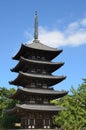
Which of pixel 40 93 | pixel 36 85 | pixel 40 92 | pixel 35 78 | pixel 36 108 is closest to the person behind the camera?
pixel 36 108

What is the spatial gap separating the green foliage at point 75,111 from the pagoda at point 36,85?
458 centimetres

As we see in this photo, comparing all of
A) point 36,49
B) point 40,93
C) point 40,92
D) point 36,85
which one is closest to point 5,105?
point 36,85

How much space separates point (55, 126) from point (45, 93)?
551 centimetres

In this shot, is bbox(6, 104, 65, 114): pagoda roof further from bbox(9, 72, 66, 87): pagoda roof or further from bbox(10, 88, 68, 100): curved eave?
bbox(9, 72, 66, 87): pagoda roof

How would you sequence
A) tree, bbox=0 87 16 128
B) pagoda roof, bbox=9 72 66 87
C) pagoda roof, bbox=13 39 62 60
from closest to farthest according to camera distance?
1. pagoda roof, bbox=9 72 66 87
2. pagoda roof, bbox=13 39 62 60
3. tree, bbox=0 87 16 128

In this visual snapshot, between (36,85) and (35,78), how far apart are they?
1386 millimetres

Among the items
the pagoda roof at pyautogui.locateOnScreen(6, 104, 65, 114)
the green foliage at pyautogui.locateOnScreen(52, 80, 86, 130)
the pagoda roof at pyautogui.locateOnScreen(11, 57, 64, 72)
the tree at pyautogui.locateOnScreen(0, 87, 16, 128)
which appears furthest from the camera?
the tree at pyautogui.locateOnScreen(0, 87, 16, 128)

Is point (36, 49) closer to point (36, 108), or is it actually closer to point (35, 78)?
point (35, 78)

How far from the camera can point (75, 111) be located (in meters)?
46.6

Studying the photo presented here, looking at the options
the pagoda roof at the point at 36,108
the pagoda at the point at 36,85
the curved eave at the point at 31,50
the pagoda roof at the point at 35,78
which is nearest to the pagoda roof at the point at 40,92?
the pagoda at the point at 36,85

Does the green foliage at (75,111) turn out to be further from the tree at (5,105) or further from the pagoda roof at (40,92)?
the tree at (5,105)

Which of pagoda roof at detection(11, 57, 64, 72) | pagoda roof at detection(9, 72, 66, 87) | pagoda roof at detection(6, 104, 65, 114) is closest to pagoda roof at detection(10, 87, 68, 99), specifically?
pagoda roof at detection(9, 72, 66, 87)

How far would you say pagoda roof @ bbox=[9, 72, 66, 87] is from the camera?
176 feet

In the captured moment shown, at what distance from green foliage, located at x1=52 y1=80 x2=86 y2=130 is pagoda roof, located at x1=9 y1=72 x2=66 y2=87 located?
7200 millimetres
